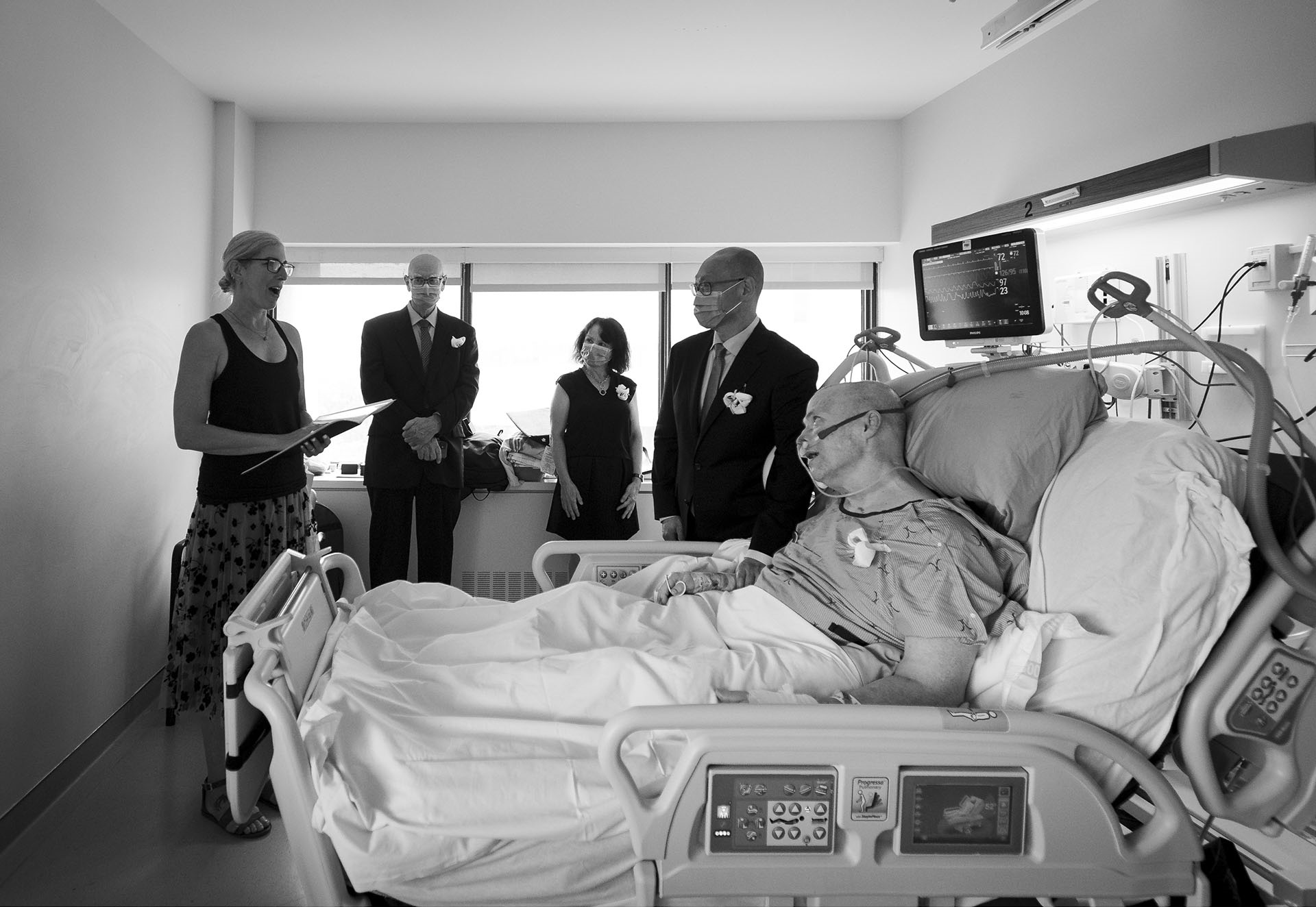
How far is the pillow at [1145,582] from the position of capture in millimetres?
1498

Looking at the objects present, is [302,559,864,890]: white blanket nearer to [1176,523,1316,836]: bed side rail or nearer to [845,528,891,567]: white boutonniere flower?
[845,528,891,567]: white boutonniere flower

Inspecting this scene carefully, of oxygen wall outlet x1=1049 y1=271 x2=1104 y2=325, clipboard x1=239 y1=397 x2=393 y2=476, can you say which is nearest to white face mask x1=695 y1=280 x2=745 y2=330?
clipboard x1=239 y1=397 x2=393 y2=476

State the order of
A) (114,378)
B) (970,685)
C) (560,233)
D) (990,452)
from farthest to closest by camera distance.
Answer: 1. (560,233)
2. (114,378)
3. (990,452)
4. (970,685)

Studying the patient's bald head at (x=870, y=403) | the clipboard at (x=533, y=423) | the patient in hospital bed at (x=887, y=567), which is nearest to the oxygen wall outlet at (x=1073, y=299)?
the patient's bald head at (x=870, y=403)

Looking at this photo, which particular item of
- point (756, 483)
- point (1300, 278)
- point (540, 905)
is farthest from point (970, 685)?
point (1300, 278)

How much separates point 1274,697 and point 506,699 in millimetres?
1276

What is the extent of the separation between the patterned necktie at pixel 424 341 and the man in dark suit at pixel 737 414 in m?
1.62

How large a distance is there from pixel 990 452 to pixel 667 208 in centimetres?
349

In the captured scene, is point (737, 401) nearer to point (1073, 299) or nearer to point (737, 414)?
point (737, 414)

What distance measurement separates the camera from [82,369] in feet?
9.82

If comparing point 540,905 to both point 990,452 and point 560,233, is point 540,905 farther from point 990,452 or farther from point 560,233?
point 560,233

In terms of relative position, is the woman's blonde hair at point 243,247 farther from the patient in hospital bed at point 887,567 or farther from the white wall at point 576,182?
the white wall at point 576,182

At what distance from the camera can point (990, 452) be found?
187 centimetres

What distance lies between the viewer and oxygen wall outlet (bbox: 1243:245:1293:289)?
110 inches
